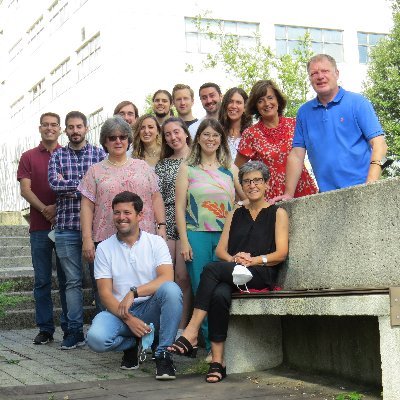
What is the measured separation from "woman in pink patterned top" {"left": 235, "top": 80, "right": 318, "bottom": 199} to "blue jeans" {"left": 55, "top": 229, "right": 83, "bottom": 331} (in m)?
1.94

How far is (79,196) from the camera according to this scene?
8.16m

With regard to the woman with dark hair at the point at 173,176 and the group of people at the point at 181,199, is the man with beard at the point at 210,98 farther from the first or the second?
the woman with dark hair at the point at 173,176

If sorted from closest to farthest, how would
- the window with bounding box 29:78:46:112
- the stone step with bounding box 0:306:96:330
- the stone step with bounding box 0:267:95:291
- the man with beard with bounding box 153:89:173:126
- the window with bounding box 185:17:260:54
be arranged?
the man with beard with bounding box 153:89:173:126 → the stone step with bounding box 0:306:96:330 → the stone step with bounding box 0:267:95:291 → the window with bounding box 185:17:260:54 → the window with bounding box 29:78:46:112

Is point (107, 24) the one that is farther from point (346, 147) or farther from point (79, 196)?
point (346, 147)

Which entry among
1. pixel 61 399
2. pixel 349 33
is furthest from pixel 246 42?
pixel 61 399

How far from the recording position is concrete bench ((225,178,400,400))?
4.99 meters

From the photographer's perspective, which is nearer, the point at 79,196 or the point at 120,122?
the point at 120,122

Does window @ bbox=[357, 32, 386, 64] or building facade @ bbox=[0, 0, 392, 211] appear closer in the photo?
building facade @ bbox=[0, 0, 392, 211]

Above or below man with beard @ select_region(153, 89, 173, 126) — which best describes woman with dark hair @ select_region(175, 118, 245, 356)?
below

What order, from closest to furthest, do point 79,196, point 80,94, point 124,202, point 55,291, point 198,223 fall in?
point 124,202 → point 198,223 → point 79,196 → point 55,291 → point 80,94

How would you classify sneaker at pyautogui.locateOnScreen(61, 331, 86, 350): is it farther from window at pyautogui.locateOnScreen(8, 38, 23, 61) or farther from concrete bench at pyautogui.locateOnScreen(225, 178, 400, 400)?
window at pyautogui.locateOnScreen(8, 38, 23, 61)

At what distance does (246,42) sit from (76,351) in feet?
89.3

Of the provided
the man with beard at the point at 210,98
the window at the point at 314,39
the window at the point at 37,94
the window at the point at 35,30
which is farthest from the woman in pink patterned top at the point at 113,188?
the window at the point at 35,30

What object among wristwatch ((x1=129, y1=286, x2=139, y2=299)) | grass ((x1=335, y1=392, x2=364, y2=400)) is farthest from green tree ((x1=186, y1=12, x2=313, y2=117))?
grass ((x1=335, y1=392, x2=364, y2=400))
